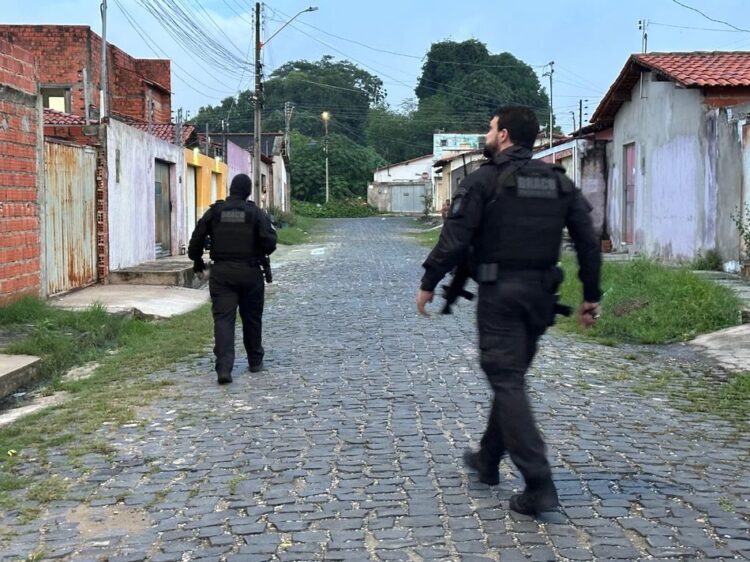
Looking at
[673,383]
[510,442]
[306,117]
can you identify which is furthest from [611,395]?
[306,117]

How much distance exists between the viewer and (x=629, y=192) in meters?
22.1

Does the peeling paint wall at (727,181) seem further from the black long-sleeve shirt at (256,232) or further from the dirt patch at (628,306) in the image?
the black long-sleeve shirt at (256,232)

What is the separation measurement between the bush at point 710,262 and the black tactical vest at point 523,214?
12.4 metres

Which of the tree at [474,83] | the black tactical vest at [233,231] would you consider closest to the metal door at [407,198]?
the tree at [474,83]

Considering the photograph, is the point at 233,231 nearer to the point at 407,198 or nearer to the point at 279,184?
the point at 279,184

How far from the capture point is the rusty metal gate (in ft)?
42.2

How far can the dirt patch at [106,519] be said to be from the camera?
4461 mm

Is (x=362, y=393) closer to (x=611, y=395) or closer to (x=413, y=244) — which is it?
(x=611, y=395)

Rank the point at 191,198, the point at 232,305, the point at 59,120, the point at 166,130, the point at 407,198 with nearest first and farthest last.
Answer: the point at 232,305
the point at 59,120
the point at 191,198
the point at 166,130
the point at 407,198

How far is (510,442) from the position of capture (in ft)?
14.9

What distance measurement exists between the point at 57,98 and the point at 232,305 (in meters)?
22.2

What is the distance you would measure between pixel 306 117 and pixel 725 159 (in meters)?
79.4

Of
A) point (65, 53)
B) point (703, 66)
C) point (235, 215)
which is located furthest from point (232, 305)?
point (65, 53)

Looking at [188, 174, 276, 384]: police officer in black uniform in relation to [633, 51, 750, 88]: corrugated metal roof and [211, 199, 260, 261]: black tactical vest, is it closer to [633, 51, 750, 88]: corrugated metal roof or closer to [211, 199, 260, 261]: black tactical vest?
[211, 199, 260, 261]: black tactical vest
